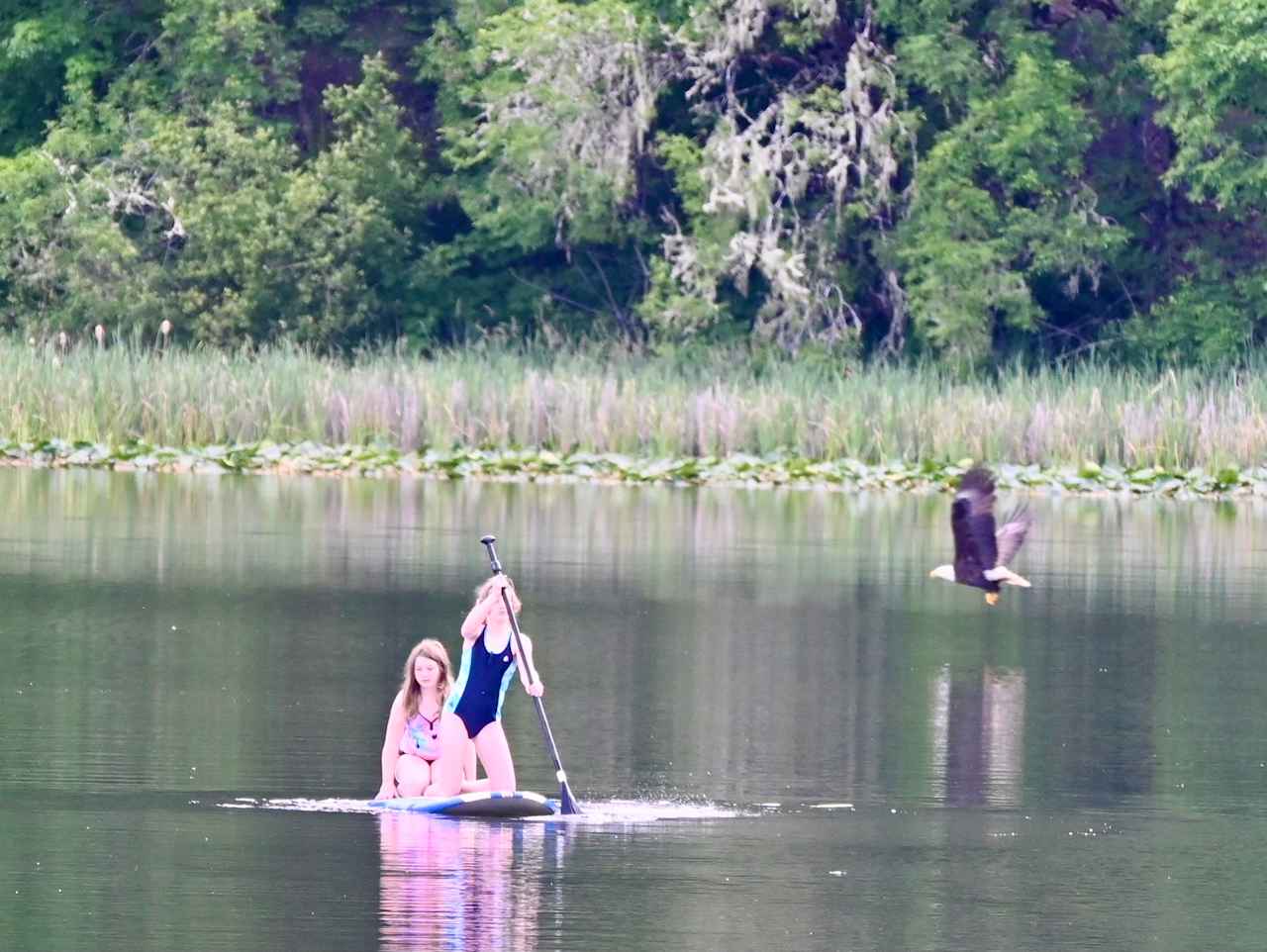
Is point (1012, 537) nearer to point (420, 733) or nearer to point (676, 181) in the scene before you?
point (420, 733)

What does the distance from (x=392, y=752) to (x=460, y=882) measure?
158 cm

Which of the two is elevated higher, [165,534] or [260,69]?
[260,69]

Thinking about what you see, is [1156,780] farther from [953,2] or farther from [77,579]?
[953,2]

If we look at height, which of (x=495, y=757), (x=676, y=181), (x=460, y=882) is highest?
(x=676, y=181)

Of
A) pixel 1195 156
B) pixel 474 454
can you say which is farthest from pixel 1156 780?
pixel 1195 156

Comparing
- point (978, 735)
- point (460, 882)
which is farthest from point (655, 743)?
point (460, 882)

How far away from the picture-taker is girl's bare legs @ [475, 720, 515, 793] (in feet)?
40.5

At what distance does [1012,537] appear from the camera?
1844 cm

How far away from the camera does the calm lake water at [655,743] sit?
10219 mm

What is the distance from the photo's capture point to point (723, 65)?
A: 4156 cm

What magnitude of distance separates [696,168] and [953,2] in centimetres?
A: 408

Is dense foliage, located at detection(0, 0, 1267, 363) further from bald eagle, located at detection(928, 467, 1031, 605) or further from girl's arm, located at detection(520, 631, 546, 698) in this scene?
girl's arm, located at detection(520, 631, 546, 698)

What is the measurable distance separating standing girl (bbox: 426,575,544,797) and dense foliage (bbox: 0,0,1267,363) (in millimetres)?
26906

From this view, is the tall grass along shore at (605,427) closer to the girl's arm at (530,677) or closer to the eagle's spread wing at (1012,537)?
the eagle's spread wing at (1012,537)
